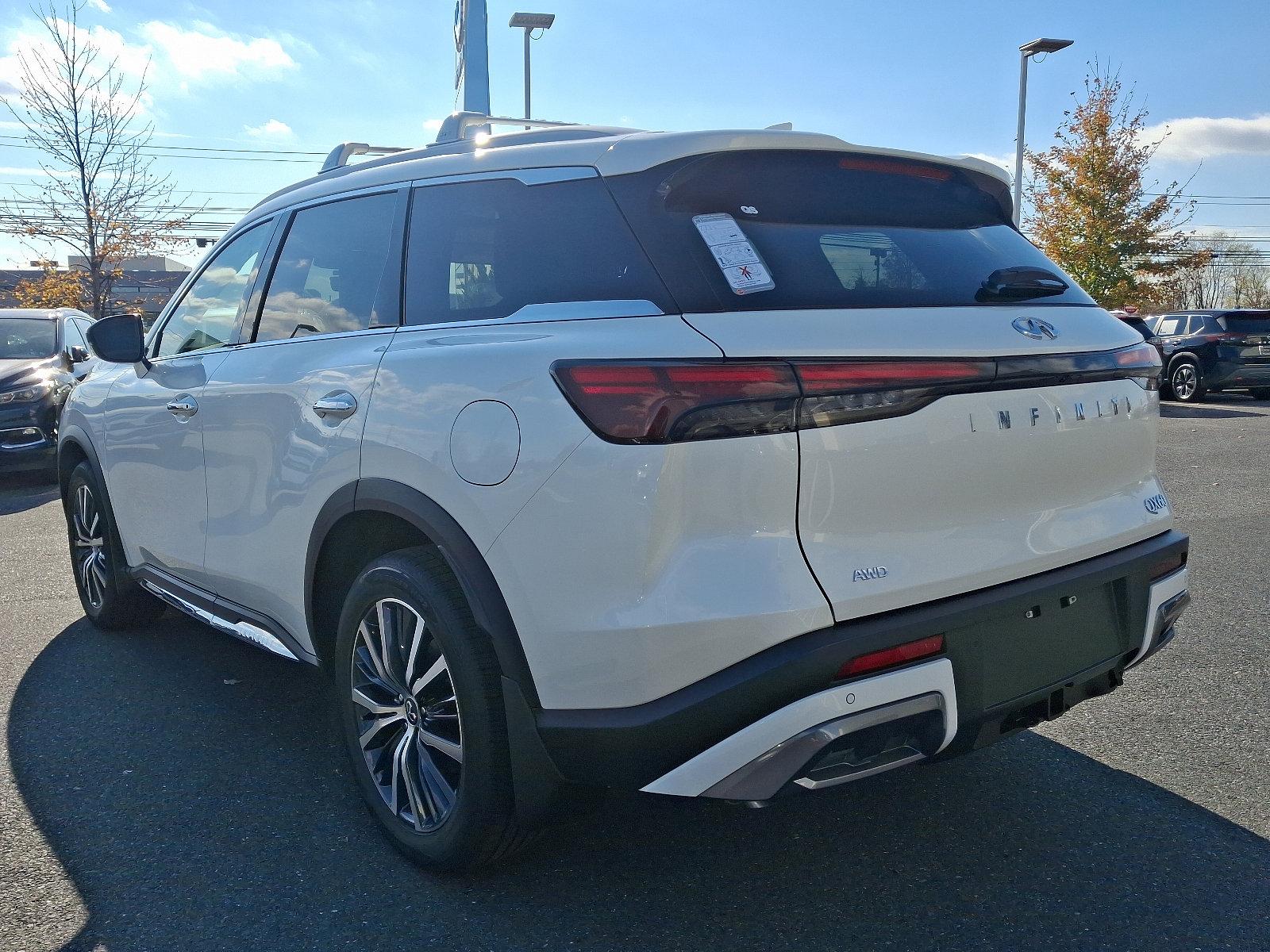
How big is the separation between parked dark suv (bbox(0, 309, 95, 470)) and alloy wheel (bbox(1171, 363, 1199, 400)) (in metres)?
17.2

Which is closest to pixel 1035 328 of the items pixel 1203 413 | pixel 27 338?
pixel 27 338

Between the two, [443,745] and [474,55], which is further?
[474,55]

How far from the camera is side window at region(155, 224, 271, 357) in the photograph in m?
3.87

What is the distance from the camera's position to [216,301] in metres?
4.08

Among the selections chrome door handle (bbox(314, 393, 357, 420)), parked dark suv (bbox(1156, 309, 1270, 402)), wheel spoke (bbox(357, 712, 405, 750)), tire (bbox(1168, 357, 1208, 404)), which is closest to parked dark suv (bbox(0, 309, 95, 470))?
chrome door handle (bbox(314, 393, 357, 420))

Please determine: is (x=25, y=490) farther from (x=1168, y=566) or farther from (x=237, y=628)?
(x=1168, y=566)

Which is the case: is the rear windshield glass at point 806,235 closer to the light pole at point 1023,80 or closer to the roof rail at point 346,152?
the roof rail at point 346,152

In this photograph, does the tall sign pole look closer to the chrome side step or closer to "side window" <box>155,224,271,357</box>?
"side window" <box>155,224,271,357</box>

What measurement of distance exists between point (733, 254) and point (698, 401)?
406mm

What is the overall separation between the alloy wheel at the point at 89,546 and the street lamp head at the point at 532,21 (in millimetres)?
16583

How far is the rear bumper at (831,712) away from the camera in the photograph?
6.93ft

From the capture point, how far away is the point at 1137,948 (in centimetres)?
237

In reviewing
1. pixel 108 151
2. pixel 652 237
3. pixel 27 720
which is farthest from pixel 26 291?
pixel 652 237

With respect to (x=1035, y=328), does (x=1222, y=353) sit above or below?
below
